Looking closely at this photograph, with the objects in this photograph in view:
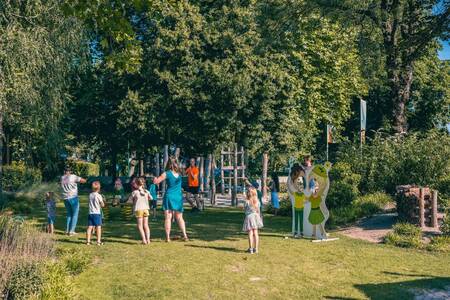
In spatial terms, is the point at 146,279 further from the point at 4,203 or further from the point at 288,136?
the point at 288,136

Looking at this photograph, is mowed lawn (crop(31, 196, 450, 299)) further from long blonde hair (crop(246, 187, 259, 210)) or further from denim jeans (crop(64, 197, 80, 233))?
long blonde hair (crop(246, 187, 259, 210))

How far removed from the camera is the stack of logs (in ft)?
50.4

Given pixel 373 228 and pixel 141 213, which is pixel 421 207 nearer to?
pixel 373 228

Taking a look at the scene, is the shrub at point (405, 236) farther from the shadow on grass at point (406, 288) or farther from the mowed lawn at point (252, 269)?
the shadow on grass at point (406, 288)

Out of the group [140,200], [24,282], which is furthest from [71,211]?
[24,282]

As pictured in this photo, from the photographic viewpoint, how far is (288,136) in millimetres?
31172

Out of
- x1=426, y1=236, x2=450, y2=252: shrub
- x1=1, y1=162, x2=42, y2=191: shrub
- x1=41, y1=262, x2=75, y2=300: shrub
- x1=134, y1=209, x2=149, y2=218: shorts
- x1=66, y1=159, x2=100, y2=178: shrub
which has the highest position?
x1=66, y1=159, x2=100, y2=178: shrub

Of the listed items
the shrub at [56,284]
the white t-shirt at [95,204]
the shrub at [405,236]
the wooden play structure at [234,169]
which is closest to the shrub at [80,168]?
the wooden play structure at [234,169]

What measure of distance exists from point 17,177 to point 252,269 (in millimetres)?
23268

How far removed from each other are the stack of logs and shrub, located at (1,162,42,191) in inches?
728

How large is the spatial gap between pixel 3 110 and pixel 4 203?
17.1 ft

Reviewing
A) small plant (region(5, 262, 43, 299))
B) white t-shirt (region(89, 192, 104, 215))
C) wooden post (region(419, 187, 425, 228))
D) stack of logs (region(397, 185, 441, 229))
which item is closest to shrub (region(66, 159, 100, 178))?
white t-shirt (region(89, 192, 104, 215))

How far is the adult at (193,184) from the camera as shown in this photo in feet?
66.8

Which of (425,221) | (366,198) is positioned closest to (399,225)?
(425,221)
